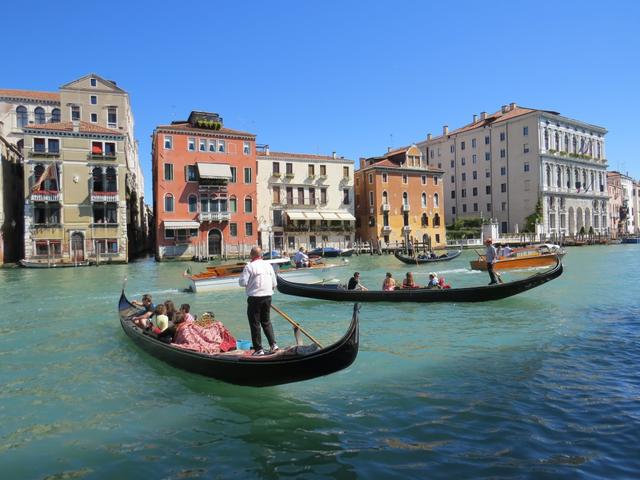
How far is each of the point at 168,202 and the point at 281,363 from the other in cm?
2924

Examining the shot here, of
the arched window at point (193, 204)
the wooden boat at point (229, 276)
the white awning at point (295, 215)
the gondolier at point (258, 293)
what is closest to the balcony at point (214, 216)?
the arched window at point (193, 204)

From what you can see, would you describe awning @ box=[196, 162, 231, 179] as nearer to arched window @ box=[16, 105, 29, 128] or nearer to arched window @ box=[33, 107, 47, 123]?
arched window @ box=[33, 107, 47, 123]

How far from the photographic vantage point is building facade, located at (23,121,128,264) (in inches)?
1099

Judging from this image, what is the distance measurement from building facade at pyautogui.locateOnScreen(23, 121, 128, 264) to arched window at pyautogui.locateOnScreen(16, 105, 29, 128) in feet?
30.5

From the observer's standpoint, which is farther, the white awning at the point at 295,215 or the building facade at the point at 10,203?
the white awning at the point at 295,215

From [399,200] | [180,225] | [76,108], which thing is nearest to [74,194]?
[180,225]

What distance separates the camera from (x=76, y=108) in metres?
33.1

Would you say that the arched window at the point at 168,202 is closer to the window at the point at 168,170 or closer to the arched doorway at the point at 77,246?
the window at the point at 168,170

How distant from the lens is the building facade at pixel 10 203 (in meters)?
27.3

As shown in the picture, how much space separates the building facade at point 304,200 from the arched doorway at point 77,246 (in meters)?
11.6

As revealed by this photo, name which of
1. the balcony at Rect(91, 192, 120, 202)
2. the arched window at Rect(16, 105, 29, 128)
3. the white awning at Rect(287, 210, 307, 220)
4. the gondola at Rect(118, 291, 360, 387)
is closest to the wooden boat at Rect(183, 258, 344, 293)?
the gondola at Rect(118, 291, 360, 387)

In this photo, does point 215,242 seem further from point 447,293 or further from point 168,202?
point 447,293

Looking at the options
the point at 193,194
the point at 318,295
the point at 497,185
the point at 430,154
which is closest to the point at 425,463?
the point at 318,295

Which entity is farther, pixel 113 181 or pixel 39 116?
pixel 39 116
